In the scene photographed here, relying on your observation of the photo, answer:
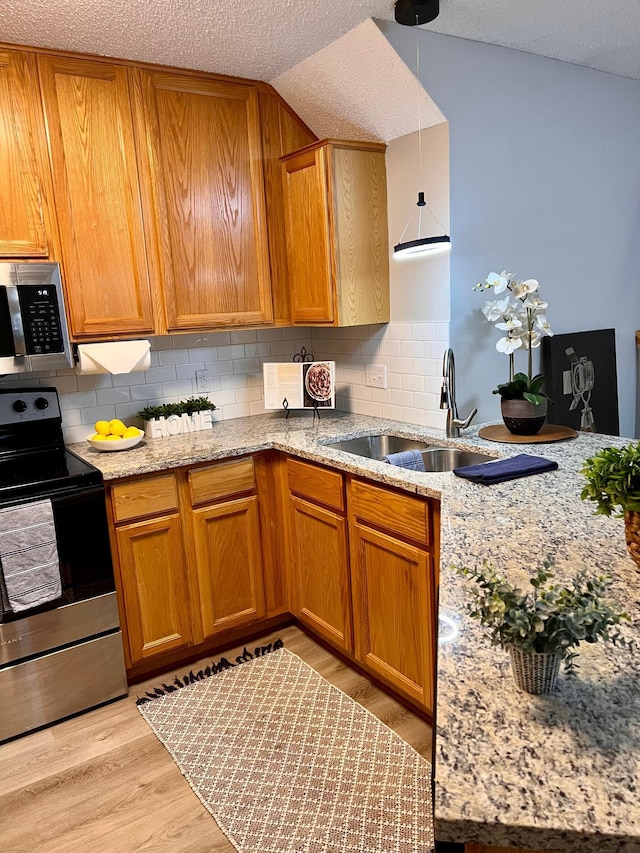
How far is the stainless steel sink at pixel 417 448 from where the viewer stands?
2637mm

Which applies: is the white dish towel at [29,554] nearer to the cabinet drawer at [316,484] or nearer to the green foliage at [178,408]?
the green foliage at [178,408]

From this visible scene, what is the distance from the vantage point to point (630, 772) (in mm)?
791

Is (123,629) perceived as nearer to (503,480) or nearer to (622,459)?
(503,480)

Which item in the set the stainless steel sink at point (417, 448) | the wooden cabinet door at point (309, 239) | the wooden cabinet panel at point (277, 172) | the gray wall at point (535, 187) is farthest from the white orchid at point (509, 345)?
the wooden cabinet panel at point (277, 172)

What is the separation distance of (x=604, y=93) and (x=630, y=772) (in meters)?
3.34

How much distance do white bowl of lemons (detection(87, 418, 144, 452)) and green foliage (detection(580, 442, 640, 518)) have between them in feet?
6.51

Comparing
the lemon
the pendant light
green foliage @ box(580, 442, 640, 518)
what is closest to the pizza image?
the pendant light

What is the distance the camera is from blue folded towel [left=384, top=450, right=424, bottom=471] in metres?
2.59

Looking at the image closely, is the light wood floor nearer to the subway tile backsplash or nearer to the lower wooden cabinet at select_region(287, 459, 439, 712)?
the lower wooden cabinet at select_region(287, 459, 439, 712)

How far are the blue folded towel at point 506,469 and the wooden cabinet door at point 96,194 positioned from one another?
159cm

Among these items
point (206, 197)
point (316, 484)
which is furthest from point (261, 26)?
point (316, 484)

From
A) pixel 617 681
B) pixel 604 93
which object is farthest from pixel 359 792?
pixel 604 93

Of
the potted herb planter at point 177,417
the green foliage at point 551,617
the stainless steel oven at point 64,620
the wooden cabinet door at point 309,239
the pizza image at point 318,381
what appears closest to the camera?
the green foliage at point 551,617

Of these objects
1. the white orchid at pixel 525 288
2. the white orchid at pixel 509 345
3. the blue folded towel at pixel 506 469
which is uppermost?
the white orchid at pixel 525 288
